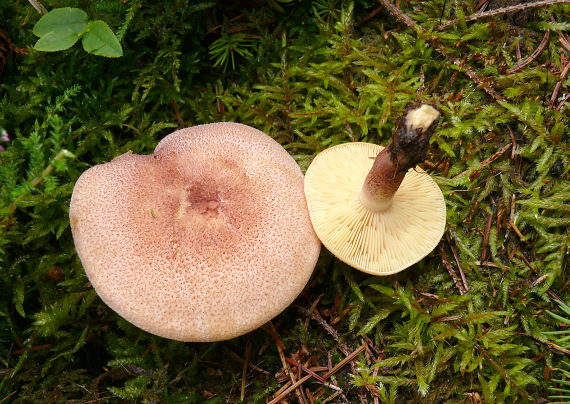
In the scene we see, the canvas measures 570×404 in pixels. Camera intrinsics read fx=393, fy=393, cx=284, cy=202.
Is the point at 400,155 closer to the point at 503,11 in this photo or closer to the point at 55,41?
the point at 503,11

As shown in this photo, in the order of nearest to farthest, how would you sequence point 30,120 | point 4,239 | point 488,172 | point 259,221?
point 259,221, point 4,239, point 488,172, point 30,120

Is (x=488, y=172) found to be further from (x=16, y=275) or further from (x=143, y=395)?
(x=16, y=275)

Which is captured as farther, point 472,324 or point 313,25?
point 313,25

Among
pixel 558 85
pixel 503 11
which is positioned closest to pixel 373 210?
pixel 558 85

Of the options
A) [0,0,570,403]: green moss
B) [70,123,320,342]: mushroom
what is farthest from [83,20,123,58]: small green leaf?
[70,123,320,342]: mushroom

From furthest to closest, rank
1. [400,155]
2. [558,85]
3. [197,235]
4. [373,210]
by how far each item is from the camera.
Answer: [558,85] → [373,210] → [197,235] → [400,155]

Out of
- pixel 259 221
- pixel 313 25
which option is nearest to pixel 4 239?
pixel 259 221
